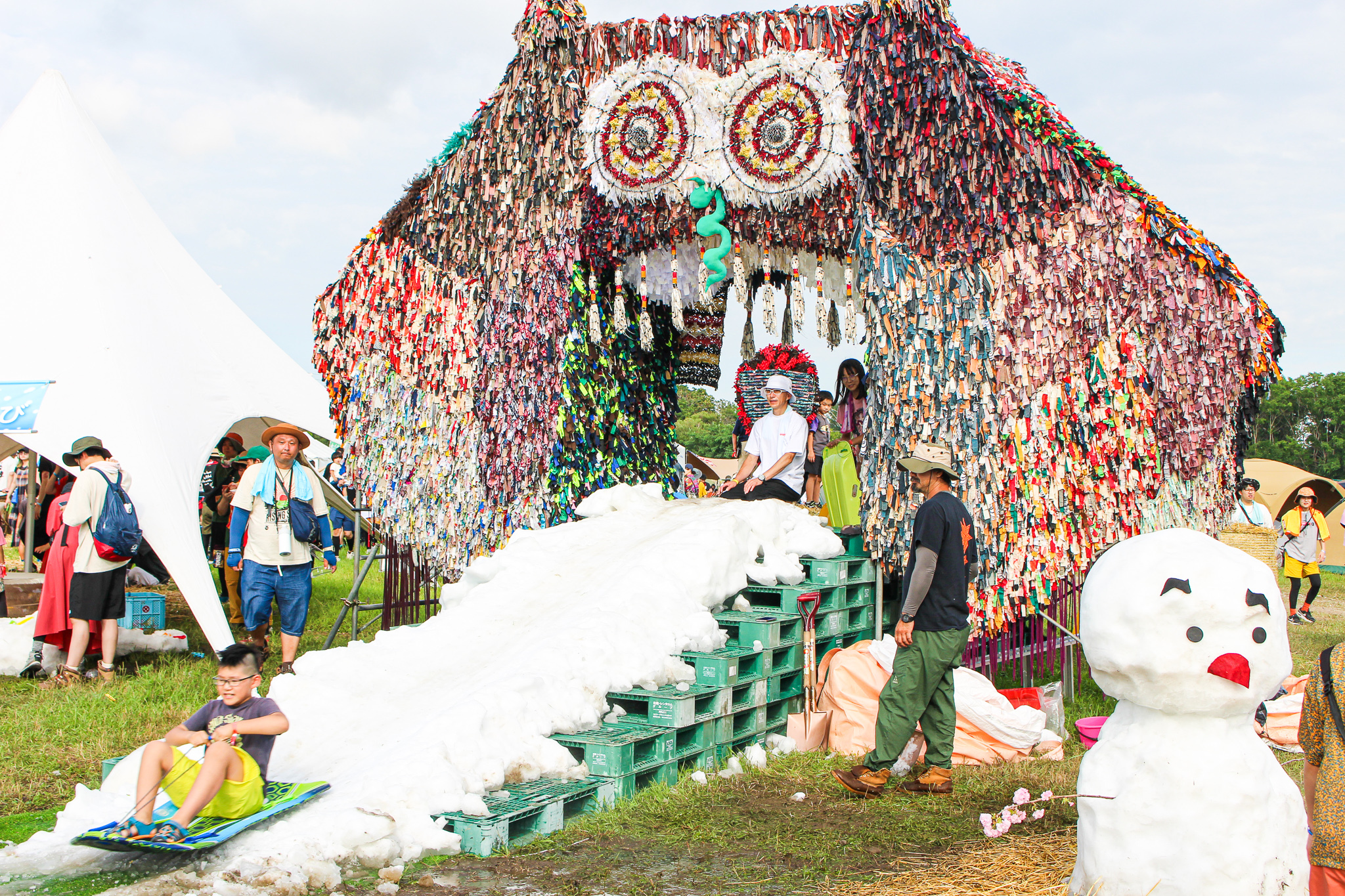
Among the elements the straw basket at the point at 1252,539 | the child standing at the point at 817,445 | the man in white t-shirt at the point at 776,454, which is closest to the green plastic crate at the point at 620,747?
the man in white t-shirt at the point at 776,454

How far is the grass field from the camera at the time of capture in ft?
10.9

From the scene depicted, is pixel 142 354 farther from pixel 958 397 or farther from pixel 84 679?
pixel 958 397

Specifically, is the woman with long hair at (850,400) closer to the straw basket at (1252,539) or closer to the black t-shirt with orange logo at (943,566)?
the black t-shirt with orange logo at (943,566)

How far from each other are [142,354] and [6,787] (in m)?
3.91

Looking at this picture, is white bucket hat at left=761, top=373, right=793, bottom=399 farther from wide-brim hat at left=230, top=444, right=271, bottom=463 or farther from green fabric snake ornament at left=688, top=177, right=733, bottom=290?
wide-brim hat at left=230, top=444, right=271, bottom=463

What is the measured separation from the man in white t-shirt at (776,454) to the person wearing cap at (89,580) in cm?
400

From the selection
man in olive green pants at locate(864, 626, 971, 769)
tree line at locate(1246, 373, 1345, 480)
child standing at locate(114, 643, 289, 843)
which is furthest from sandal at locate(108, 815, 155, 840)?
tree line at locate(1246, 373, 1345, 480)

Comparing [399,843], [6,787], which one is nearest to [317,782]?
[399,843]

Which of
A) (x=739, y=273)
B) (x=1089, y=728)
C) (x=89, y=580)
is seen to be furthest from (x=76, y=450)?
(x=1089, y=728)

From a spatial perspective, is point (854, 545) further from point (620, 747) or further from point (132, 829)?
point (132, 829)

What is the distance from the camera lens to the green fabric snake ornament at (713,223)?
6473mm

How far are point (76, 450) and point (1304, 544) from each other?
432 inches

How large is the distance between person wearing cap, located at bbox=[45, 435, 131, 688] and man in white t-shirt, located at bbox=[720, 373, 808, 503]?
157 inches

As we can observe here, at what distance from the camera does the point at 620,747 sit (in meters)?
4.04
